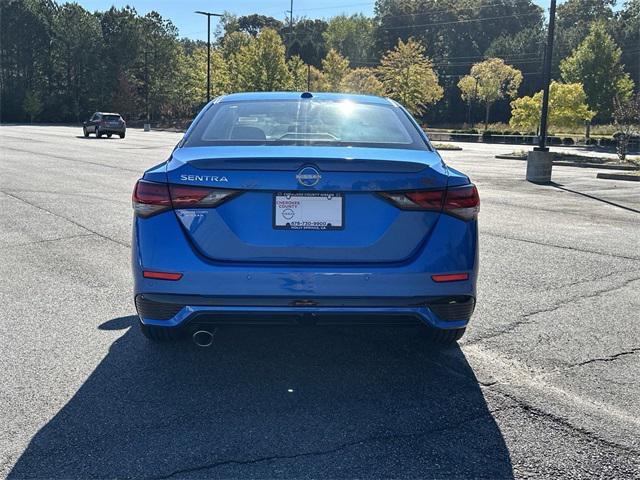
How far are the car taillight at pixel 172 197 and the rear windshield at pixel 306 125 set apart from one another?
53 centimetres

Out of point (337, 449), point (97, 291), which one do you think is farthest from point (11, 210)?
point (337, 449)

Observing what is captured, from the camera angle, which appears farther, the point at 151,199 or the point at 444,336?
the point at 444,336

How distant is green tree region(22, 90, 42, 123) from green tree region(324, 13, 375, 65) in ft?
168

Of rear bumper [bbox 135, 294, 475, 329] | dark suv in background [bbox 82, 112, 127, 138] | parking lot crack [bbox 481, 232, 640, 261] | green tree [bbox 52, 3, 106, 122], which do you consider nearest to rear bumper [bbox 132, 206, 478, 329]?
rear bumper [bbox 135, 294, 475, 329]

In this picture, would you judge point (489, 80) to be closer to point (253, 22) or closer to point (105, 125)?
point (105, 125)

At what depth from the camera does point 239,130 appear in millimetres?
3934

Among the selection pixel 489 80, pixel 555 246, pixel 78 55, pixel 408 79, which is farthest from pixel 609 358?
pixel 78 55

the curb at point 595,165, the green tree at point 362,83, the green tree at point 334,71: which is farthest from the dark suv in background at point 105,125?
the curb at point 595,165

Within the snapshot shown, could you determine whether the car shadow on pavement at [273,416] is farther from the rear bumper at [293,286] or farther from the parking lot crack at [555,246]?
the parking lot crack at [555,246]

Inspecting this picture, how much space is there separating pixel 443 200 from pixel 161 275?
1501mm

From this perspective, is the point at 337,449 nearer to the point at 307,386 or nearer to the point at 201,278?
the point at 307,386

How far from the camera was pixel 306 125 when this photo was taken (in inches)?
164

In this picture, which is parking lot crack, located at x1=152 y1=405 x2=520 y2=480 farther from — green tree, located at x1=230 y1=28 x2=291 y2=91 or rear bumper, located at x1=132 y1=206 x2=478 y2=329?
green tree, located at x1=230 y1=28 x2=291 y2=91

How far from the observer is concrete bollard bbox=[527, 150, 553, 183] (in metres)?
16.7
